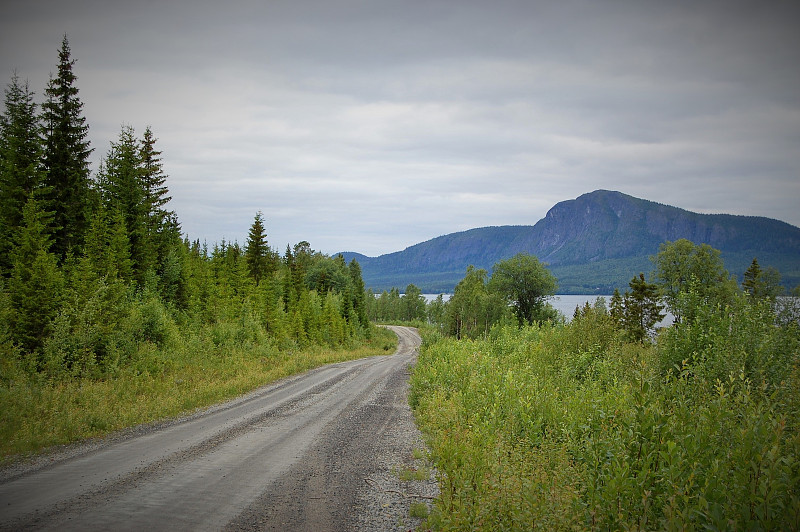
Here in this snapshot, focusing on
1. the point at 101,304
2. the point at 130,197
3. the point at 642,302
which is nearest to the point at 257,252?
the point at 130,197

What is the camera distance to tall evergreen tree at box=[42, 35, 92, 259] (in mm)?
25312

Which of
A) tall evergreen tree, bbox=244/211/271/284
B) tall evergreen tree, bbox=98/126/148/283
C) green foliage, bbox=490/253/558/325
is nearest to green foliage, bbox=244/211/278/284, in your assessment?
tall evergreen tree, bbox=244/211/271/284

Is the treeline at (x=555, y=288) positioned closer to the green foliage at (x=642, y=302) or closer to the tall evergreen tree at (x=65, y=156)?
the green foliage at (x=642, y=302)

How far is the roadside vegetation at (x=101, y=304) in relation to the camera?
13.7 metres

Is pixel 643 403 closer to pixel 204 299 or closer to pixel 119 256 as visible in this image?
pixel 119 256

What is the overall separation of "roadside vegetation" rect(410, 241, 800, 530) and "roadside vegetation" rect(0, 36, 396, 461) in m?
9.46

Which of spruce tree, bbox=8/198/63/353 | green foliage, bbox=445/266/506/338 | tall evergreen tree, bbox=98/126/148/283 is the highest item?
tall evergreen tree, bbox=98/126/148/283

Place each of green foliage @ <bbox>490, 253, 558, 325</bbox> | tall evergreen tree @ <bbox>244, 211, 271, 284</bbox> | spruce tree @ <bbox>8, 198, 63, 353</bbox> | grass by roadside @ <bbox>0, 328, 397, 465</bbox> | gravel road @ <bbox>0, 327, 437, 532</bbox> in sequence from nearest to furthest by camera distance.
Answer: gravel road @ <bbox>0, 327, 437, 532</bbox>
grass by roadside @ <bbox>0, 328, 397, 465</bbox>
spruce tree @ <bbox>8, 198, 63, 353</bbox>
tall evergreen tree @ <bbox>244, 211, 271, 284</bbox>
green foliage @ <bbox>490, 253, 558, 325</bbox>

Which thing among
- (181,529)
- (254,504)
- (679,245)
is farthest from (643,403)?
(679,245)

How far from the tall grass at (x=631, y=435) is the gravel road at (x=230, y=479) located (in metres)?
1.25

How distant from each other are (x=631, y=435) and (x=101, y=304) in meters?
20.2

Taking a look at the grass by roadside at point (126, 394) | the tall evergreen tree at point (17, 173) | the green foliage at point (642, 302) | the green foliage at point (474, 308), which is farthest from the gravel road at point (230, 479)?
the green foliage at point (642, 302)

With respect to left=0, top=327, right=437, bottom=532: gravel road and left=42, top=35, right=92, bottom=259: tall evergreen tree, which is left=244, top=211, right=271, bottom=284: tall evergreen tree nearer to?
left=42, top=35, right=92, bottom=259: tall evergreen tree

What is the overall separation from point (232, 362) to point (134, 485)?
55.8 ft
